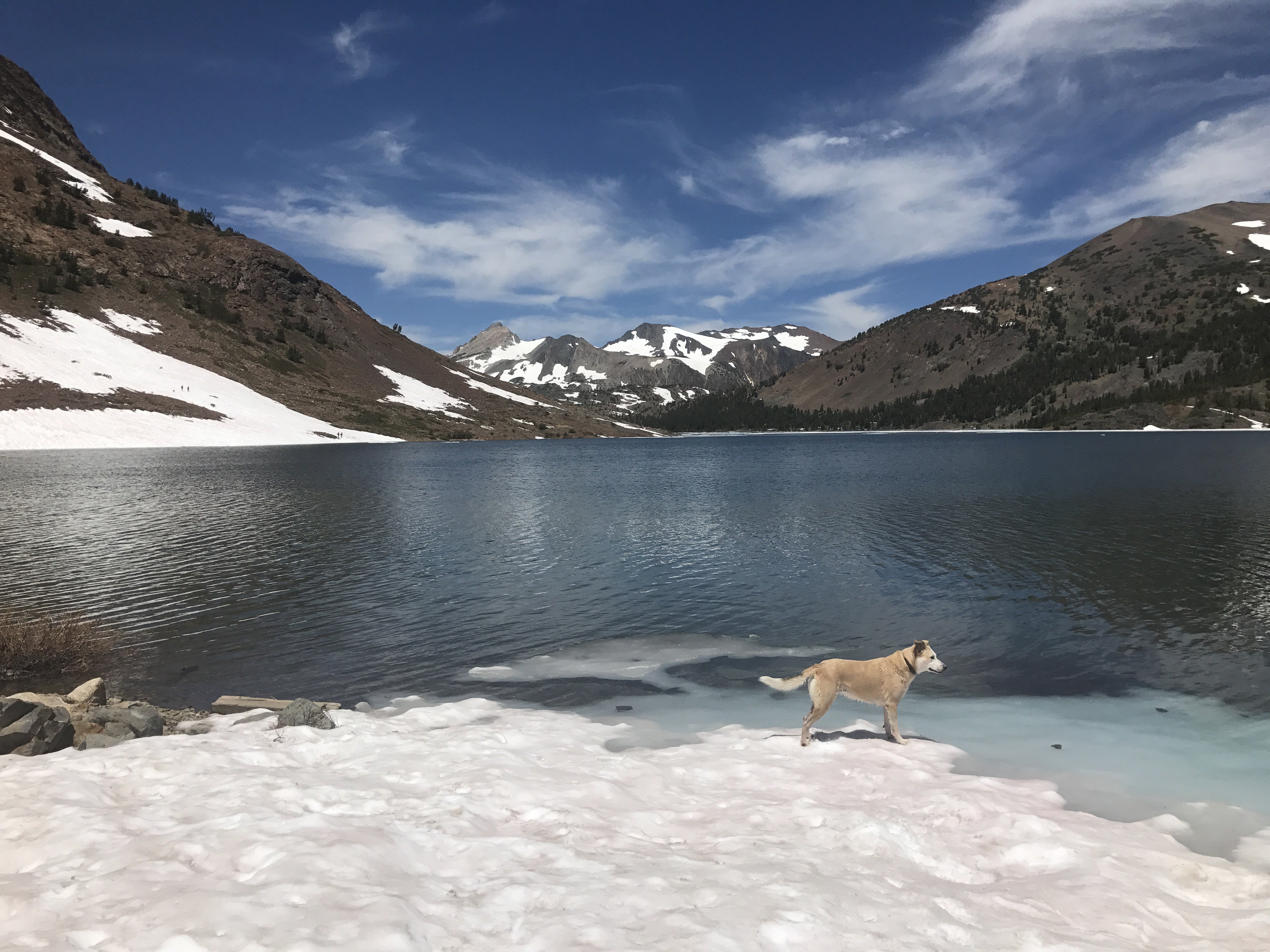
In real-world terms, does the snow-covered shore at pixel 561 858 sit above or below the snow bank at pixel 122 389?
below

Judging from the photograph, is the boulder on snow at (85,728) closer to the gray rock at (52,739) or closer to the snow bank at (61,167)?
the gray rock at (52,739)

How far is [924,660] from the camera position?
45.8 ft

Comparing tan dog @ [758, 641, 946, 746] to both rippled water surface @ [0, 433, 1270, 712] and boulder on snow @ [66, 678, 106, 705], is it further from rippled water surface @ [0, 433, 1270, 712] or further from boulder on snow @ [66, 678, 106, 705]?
boulder on snow @ [66, 678, 106, 705]

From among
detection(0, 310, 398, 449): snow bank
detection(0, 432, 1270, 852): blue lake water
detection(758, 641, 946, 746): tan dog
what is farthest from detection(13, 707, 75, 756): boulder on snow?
detection(0, 310, 398, 449): snow bank

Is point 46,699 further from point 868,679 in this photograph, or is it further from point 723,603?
point 723,603

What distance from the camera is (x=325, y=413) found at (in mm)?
169875

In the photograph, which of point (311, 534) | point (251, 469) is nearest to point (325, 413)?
point (251, 469)

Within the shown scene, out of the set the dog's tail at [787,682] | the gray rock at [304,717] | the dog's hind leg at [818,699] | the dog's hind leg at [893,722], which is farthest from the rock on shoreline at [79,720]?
the dog's hind leg at [893,722]

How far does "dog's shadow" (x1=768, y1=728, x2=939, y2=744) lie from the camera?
1474 cm

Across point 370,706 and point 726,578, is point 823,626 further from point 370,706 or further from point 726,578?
point 370,706

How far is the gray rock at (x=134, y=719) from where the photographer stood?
13266 mm

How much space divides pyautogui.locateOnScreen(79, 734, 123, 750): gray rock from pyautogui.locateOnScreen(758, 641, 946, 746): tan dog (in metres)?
12.3

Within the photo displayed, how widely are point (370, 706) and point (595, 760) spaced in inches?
278

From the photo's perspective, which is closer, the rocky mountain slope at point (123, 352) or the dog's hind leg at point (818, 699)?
the dog's hind leg at point (818, 699)
